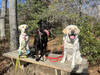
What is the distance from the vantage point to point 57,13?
13.1ft

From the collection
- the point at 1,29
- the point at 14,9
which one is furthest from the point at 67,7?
the point at 1,29

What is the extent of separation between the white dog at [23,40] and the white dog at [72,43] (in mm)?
1027

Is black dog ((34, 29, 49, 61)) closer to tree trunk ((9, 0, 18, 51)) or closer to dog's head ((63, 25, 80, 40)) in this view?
dog's head ((63, 25, 80, 40))

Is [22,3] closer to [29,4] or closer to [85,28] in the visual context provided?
[29,4]

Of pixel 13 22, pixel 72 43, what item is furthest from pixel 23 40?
pixel 72 43

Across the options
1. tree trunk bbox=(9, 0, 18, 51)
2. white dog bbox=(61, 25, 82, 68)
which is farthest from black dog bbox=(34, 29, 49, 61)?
tree trunk bbox=(9, 0, 18, 51)

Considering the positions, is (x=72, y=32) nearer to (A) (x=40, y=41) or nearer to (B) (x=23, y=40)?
(A) (x=40, y=41)

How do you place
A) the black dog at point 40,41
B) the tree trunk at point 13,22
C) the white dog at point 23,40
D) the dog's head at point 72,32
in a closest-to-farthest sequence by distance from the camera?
the dog's head at point 72,32
the black dog at point 40,41
the white dog at point 23,40
the tree trunk at point 13,22

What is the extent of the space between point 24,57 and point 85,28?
73.8 inches

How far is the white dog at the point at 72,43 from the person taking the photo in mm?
2136

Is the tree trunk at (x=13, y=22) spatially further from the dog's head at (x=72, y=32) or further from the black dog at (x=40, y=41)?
the dog's head at (x=72, y=32)

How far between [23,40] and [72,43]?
1229 millimetres

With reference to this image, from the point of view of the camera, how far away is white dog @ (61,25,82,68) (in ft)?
7.01

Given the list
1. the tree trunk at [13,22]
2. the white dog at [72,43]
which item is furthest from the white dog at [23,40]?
the white dog at [72,43]
